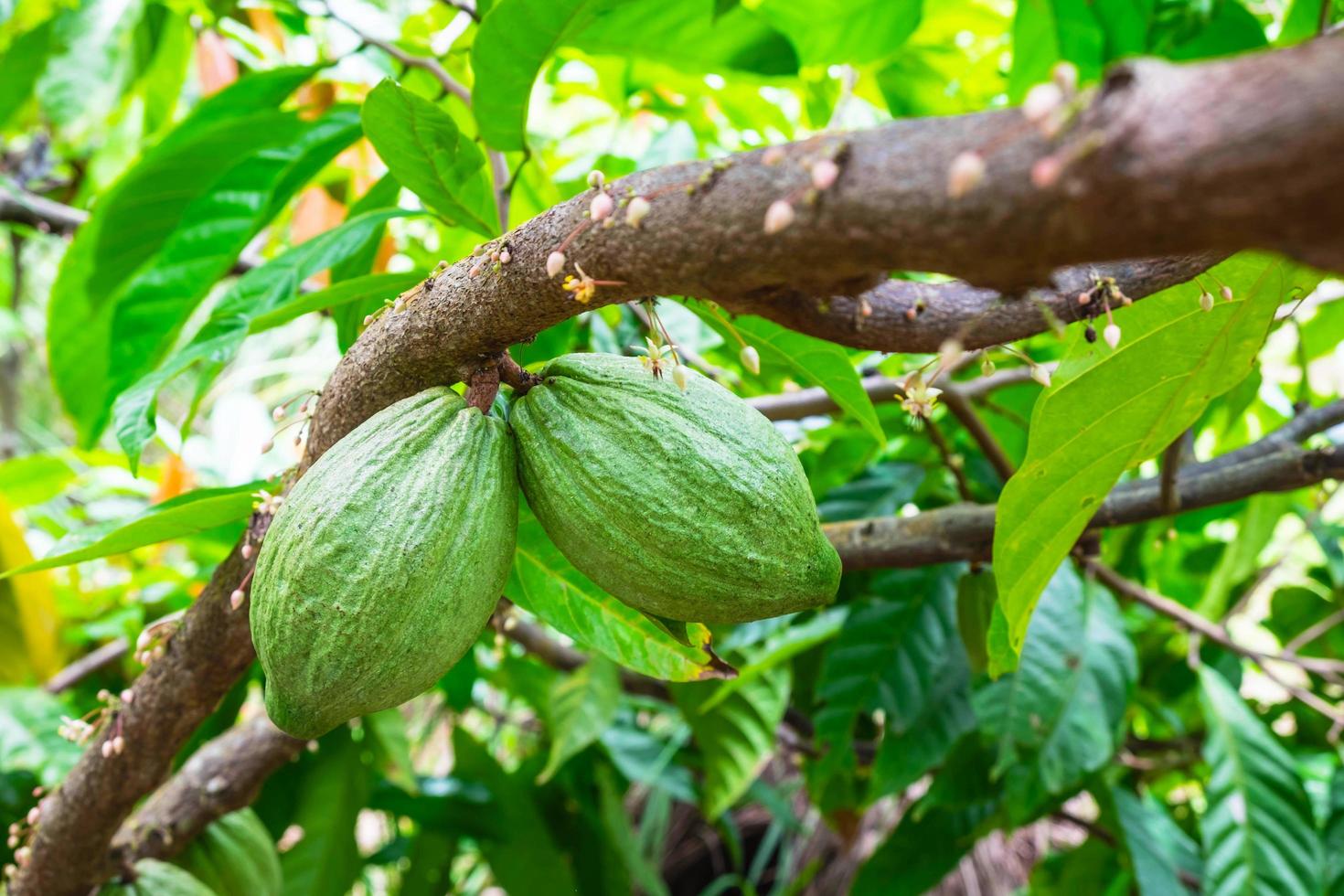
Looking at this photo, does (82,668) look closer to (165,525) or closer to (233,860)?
(233,860)

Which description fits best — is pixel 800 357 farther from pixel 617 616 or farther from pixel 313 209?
pixel 313 209

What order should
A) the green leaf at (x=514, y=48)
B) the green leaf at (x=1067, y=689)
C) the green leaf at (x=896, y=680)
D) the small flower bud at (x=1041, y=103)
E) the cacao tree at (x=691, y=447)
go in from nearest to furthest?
the small flower bud at (x=1041, y=103), the cacao tree at (x=691, y=447), the green leaf at (x=514, y=48), the green leaf at (x=1067, y=689), the green leaf at (x=896, y=680)

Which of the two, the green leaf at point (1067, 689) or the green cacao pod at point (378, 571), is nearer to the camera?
the green cacao pod at point (378, 571)

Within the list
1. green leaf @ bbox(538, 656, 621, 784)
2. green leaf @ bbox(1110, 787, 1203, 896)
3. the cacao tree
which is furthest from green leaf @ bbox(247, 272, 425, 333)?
green leaf @ bbox(1110, 787, 1203, 896)

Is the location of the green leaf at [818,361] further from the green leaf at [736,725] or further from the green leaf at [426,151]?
→ the green leaf at [736,725]

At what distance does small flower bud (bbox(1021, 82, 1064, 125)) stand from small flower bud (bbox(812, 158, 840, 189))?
0.08m

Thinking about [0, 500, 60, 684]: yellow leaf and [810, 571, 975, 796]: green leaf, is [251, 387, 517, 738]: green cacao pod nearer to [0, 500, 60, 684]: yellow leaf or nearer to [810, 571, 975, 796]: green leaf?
[810, 571, 975, 796]: green leaf

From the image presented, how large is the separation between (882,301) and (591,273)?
6.2 inches

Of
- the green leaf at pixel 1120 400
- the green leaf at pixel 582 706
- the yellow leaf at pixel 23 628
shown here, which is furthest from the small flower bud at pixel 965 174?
the yellow leaf at pixel 23 628

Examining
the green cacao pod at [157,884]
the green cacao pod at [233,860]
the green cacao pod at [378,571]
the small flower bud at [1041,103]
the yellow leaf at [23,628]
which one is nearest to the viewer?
the small flower bud at [1041,103]

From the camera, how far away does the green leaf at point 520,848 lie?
1.92 meters

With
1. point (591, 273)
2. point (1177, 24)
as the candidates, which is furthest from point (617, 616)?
point (1177, 24)

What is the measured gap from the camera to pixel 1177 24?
4.69ft

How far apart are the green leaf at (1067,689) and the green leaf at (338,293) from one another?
962 millimetres
